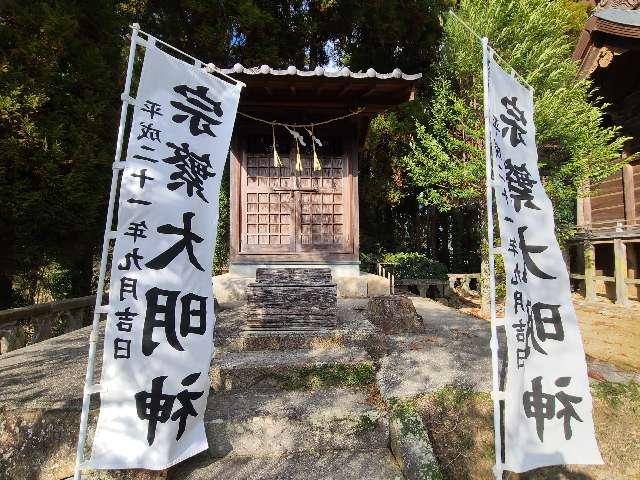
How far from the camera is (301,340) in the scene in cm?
456

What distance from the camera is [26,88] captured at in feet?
21.5

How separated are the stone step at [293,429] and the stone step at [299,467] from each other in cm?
7

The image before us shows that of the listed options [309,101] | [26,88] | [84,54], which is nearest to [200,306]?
[309,101]

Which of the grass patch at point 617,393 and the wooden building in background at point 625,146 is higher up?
the wooden building in background at point 625,146

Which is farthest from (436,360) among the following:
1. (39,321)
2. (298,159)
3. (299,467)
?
(39,321)

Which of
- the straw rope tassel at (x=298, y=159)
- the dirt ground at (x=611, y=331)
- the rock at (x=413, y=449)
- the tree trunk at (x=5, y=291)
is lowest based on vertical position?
the dirt ground at (x=611, y=331)

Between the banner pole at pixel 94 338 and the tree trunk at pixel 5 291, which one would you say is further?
the tree trunk at pixel 5 291

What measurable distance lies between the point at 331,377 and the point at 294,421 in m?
0.78

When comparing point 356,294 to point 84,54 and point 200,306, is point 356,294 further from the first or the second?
point 84,54

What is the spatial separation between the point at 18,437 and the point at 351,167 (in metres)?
6.55

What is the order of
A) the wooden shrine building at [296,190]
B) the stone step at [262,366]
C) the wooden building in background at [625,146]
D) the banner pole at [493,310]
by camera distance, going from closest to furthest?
1. the banner pole at [493,310]
2. the stone step at [262,366]
3. the wooden shrine building at [296,190]
4. the wooden building in background at [625,146]

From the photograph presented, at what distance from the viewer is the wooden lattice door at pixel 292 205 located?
7.76 m

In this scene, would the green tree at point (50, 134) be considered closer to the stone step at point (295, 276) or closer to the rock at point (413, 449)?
the stone step at point (295, 276)

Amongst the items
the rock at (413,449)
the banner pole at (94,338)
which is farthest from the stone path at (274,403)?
the banner pole at (94,338)
